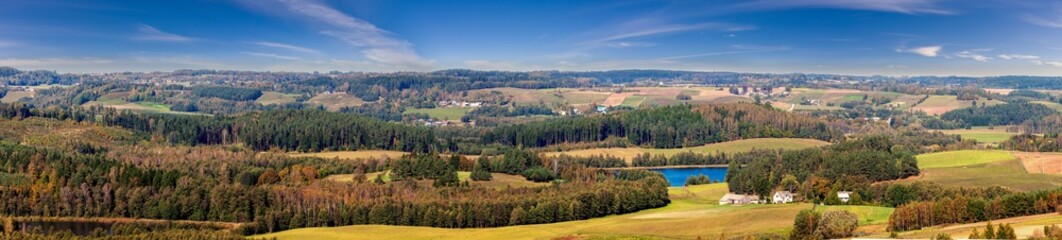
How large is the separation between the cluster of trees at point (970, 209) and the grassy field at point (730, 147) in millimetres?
91010

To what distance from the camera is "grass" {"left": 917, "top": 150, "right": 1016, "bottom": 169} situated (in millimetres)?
115375

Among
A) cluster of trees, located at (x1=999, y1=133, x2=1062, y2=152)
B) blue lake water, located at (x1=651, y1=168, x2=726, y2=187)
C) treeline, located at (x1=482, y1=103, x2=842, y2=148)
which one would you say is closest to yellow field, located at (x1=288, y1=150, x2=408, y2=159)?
treeline, located at (x1=482, y1=103, x2=842, y2=148)

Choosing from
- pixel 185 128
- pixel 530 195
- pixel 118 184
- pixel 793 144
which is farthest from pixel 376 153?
pixel 793 144

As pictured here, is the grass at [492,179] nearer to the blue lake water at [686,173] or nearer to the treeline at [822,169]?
the blue lake water at [686,173]

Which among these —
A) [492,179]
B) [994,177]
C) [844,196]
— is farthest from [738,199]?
[994,177]

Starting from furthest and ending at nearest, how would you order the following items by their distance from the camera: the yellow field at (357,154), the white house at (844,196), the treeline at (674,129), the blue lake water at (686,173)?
the treeline at (674,129) → the yellow field at (357,154) → the blue lake water at (686,173) → the white house at (844,196)

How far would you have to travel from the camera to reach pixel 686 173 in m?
144

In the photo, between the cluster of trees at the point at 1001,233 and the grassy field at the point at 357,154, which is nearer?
Result: the cluster of trees at the point at 1001,233

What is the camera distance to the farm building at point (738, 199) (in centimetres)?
9375

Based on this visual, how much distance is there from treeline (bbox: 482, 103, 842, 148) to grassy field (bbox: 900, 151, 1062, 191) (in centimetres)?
6155

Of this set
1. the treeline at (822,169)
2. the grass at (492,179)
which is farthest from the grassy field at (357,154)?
the treeline at (822,169)

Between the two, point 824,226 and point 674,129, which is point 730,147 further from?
point 824,226

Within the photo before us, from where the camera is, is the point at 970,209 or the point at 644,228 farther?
the point at 644,228

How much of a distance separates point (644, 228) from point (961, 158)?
236ft
